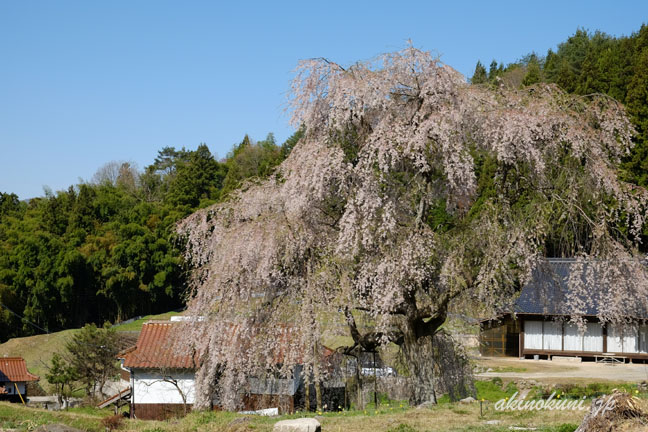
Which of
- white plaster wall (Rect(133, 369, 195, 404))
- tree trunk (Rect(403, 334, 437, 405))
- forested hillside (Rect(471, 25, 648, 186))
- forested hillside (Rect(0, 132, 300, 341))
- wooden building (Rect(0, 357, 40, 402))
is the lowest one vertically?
wooden building (Rect(0, 357, 40, 402))

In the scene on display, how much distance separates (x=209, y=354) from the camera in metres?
13.0

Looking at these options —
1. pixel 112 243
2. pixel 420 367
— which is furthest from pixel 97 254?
pixel 420 367

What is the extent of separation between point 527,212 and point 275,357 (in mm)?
5370

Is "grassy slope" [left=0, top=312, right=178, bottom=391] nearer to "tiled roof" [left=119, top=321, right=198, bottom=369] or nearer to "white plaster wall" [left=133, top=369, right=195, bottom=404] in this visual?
"tiled roof" [left=119, top=321, right=198, bottom=369]

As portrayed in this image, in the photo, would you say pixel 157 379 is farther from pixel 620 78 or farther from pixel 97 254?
pixel 97 254

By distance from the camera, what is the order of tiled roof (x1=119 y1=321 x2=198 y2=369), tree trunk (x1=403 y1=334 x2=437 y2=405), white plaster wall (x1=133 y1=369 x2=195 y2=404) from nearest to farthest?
tree trunk (x1=403 y1=334 x2=437 y2=405)
tiled roof (x1=119 y1=321 x2=198 y2=369)
white plaster wall (x1=133 y1=369 x2=195 y2=404)

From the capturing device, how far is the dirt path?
21.5m

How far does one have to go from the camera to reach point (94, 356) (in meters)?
27.3

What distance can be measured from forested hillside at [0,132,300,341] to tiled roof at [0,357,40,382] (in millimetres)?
15810

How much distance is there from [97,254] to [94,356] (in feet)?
77.5

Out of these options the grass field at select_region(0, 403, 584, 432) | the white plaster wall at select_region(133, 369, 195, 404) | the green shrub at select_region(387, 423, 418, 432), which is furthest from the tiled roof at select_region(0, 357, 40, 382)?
the green shrub at select_region(387, 423, 418, 432)

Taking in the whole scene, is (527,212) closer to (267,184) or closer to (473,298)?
(473,298)

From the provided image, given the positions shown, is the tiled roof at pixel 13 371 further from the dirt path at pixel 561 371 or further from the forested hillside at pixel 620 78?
the forested hillside at pixel 620 78

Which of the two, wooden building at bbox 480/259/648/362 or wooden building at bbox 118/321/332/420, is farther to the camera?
wooden building at bbox 480/259/648/362
